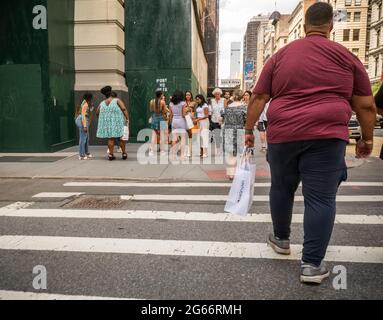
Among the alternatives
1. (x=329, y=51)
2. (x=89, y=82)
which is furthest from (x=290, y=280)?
(x=89, y=82)

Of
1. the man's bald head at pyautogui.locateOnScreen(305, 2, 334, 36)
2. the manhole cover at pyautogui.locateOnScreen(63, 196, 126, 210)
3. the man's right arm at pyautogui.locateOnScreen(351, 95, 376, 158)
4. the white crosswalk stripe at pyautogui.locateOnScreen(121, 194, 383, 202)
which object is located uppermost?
the man's bald head at pyautogui.locateOnScreen(305, 2, 334, 36)

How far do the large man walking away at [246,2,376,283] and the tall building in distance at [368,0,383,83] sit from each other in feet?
210

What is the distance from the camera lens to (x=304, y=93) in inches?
122

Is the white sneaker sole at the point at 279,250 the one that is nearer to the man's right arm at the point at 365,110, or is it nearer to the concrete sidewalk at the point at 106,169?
the man's right arm at the point at 365,110

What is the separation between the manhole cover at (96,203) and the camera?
570cm

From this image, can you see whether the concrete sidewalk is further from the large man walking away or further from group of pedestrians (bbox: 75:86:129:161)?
the large man walking away

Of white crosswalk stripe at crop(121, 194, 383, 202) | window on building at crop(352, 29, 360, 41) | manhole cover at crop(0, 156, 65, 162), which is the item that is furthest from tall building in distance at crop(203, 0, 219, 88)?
white crosswalk stripe at crop(121, 194, 383, 202)

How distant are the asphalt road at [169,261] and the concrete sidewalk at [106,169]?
2.33 metres

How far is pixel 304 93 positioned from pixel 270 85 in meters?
0.34

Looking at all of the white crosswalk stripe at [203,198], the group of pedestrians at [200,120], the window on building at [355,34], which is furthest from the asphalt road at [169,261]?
the window on building at [355,34]

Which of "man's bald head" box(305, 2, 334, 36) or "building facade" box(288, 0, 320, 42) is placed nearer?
"man's bald head" box(305, 2, 334, 36)

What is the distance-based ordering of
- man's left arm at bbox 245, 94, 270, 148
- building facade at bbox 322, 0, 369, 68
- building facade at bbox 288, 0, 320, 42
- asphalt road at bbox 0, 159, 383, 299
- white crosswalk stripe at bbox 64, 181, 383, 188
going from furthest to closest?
1. building facade at bbox 288, 0, 320, 42
2. building facade at bbox 322, 0, 369, 68
3. white crosswalk stripe at bbox 64, 181, 383, 188
4. man's left arm at bbox 245, 94, 270, 148
5. asphalt road at bbox 0, 159, 383, 299

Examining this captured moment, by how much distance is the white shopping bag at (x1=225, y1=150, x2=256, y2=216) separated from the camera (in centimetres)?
375
